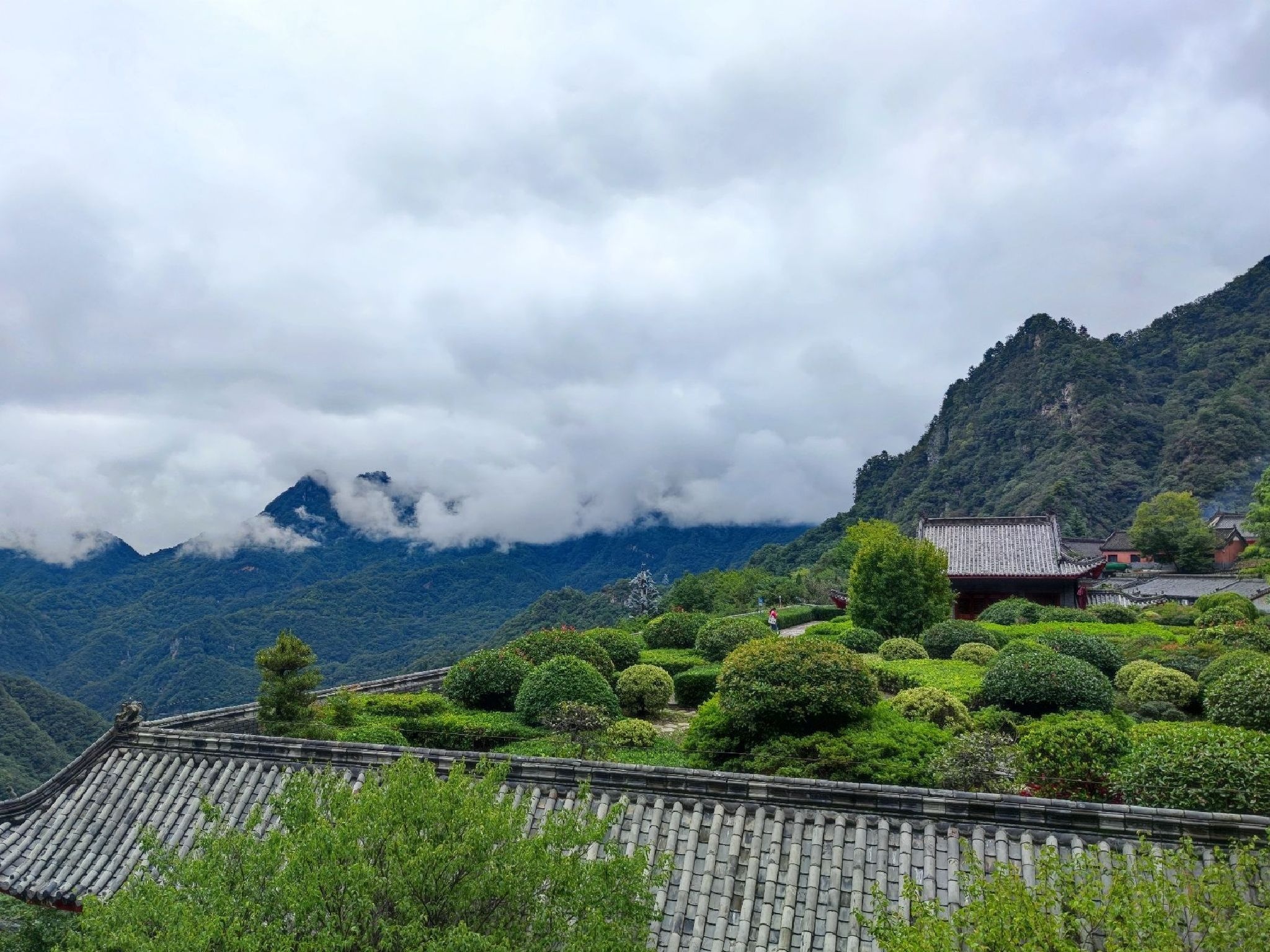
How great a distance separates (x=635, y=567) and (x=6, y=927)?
11675 centimetres

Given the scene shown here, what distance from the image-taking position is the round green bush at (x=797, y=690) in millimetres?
13391

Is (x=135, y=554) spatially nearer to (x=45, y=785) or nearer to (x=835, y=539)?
(x=835, y=539)

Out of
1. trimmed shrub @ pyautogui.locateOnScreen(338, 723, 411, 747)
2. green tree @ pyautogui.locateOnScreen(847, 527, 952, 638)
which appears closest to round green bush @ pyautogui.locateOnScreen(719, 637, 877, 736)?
trimmed shrub @ pyautogui.locateOnScreen(338, 723, 411, 747)

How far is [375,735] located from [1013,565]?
31.0 m

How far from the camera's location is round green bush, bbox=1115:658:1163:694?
1771cm

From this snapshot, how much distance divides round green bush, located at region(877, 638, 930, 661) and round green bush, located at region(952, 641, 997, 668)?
98cm

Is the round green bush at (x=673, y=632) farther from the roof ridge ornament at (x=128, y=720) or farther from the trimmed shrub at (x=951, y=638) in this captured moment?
the roof ridge ornament at (x=128, y=720)

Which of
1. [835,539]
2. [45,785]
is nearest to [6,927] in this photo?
[45,785]

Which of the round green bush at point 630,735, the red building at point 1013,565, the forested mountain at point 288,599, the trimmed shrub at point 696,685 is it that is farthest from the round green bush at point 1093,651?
the forested mountain at point 288,599

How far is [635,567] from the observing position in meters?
125

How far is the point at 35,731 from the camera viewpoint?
133ft

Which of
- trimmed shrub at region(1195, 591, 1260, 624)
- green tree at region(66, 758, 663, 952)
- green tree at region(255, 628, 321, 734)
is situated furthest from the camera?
trimmed shrub at region(1195, 591, 1260, 624)

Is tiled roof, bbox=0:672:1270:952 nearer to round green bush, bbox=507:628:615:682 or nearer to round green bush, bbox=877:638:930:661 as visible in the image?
round green bush, bbox=507:628:615:682

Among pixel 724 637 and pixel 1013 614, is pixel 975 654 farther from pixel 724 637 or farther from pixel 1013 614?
pixel 1013 614
